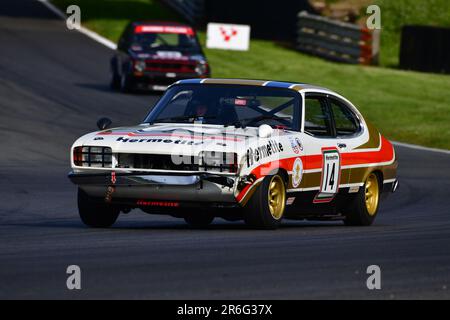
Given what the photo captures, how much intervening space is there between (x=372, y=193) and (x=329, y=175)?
1.10 m

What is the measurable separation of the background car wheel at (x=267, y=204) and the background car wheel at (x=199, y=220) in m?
0.75

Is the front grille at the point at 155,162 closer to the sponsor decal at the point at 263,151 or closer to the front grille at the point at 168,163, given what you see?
the front grille at the point at 168,163

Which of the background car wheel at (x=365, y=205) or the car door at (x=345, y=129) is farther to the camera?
the background car wheel at (x=365, y=205)

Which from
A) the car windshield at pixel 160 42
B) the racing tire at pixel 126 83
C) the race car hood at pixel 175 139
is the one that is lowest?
the racing tire at pixel 126 83

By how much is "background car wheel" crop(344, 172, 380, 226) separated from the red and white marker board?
23084 mm

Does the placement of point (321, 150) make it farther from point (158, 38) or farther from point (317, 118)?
point (158, 38)

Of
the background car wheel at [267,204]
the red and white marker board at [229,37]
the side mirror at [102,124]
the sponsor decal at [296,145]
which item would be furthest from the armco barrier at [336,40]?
the background car wheel at [267,204]

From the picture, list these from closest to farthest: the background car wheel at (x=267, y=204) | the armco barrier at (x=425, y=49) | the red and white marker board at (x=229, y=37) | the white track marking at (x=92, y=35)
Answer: the background car wheel at (x=267, y=204) < the armco barrier at (x=425, y=49) < the red and white marker board at (x=229, y=37) < the white track marking at (x=92, y=35)

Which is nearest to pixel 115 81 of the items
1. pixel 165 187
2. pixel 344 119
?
pixel 344 119

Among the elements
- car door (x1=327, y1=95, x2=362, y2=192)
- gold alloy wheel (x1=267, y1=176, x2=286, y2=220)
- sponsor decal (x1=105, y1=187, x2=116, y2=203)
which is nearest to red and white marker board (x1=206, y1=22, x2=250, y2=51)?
car door (x1=327, y1=95, x2=362, y2=192)

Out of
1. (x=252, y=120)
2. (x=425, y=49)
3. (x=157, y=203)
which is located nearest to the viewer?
(x=157, y=203)

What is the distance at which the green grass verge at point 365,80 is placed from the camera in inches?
1038

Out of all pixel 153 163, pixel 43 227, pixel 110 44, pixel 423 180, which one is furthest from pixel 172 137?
pixel 110 44

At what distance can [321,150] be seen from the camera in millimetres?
11945
